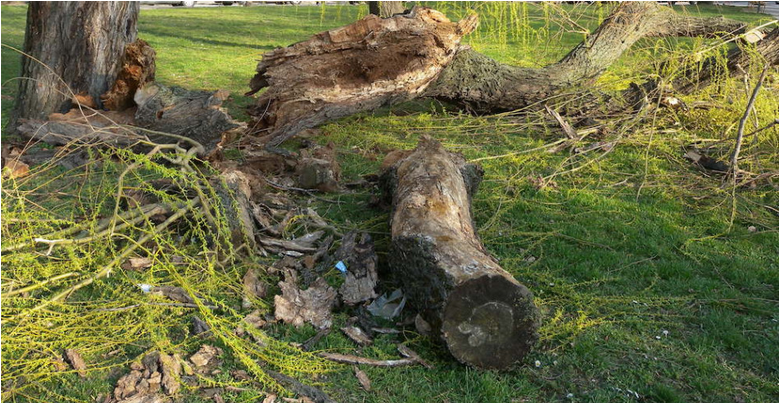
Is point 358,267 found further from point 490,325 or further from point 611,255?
point 611,255

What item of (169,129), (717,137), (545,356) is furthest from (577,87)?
(545,356)

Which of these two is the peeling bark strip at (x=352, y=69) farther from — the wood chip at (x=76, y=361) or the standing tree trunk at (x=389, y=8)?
the wood chip at (x=76, y=361)

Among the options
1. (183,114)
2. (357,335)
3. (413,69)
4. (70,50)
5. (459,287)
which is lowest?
(357,335)

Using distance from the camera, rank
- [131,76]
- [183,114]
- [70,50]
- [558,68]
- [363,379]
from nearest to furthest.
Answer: [363,379], [183,114], [131,76], [70,50], [558,68]

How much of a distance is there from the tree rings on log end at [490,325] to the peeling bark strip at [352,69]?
413 cm

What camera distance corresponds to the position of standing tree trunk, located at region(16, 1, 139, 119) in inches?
288

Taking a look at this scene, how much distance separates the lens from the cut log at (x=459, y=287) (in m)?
3.50

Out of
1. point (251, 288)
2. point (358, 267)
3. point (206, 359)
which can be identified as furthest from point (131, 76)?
point (206, 359)

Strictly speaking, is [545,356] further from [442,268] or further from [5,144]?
[5,144]

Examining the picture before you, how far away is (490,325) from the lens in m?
3.51

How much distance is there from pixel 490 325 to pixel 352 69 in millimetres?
4868

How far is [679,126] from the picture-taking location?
25.9 feet

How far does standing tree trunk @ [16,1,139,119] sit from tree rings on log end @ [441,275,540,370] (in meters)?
5.59

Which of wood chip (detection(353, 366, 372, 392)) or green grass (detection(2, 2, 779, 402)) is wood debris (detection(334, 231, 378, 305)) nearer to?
green grass (detection(2, 2, 779, 402))
